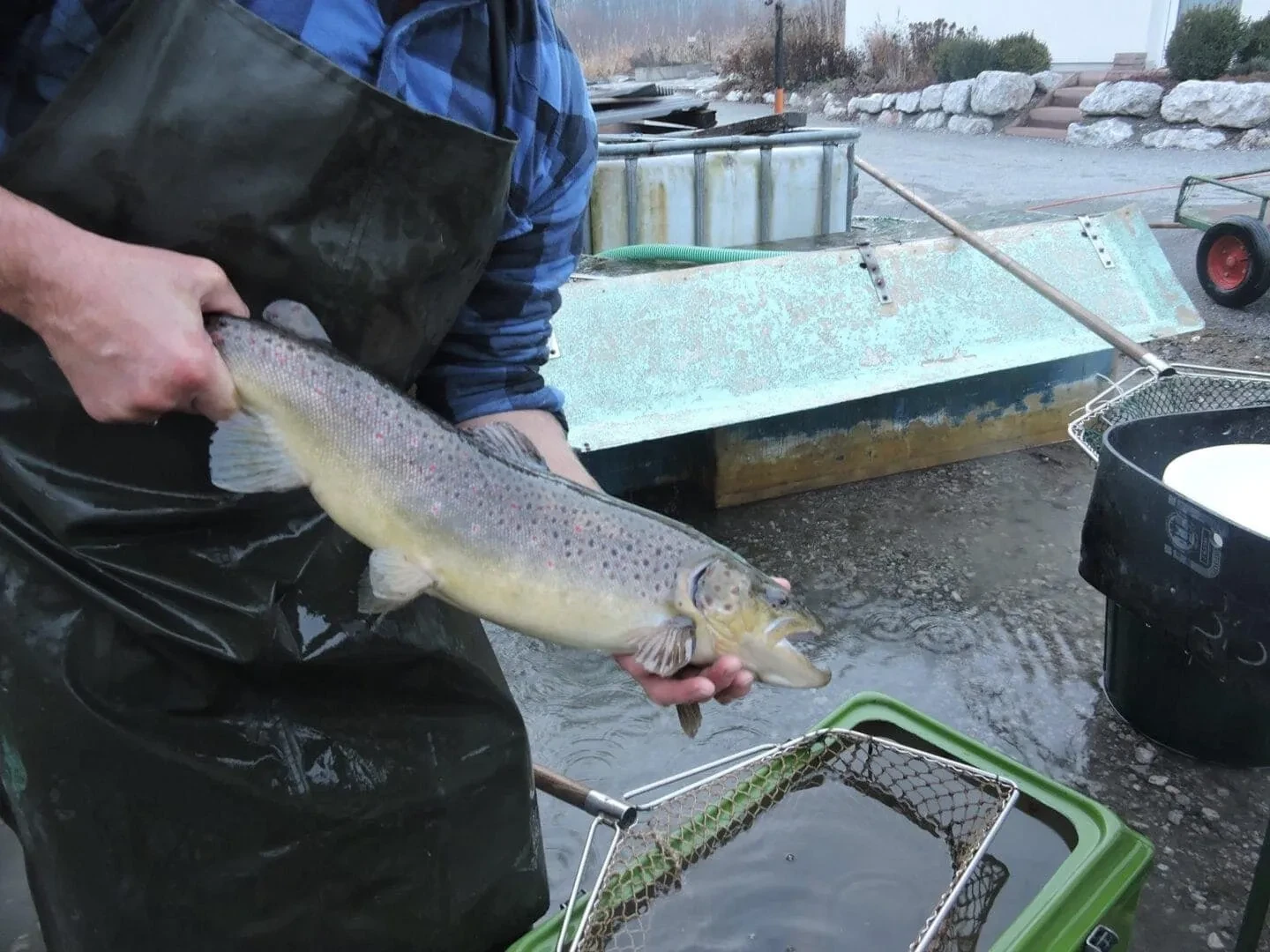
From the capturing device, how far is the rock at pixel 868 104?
823 inches

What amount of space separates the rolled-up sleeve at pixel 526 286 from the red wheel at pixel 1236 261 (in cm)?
626

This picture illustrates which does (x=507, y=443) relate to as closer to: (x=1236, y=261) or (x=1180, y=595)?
(x=1180, y=595)

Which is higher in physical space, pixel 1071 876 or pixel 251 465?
pixel 251 465

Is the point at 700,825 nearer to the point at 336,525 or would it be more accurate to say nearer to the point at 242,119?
the point at 336,525

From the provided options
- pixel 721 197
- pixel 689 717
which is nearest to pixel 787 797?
pixel 689 717

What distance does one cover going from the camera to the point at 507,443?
1.67 metres

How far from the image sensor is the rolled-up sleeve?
1876 millimetres

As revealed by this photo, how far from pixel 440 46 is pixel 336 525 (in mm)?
805

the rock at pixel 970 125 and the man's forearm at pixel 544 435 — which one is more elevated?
the man's forearm at pixel 544 435

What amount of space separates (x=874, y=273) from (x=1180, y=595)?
2625 millimetres

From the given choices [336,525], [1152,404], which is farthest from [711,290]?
[336,525]

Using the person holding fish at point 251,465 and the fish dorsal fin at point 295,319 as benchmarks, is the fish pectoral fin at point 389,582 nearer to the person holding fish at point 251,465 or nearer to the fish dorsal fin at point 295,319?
the person holding fish at point 251,465

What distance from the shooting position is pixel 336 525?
171cm

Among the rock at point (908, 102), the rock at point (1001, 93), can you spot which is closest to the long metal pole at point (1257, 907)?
the rock at point (1001, 93)
